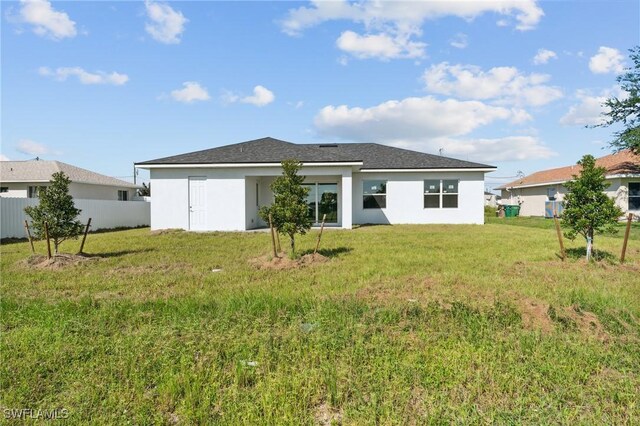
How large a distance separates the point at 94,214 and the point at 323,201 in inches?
451

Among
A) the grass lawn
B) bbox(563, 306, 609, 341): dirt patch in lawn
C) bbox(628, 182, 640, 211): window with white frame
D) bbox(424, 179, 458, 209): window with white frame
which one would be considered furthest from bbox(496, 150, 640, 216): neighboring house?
the grass lawn

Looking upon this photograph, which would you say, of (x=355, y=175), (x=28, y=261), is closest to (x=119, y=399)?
(x=28, y=261)

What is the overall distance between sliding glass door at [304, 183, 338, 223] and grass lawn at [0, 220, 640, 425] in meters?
11.6

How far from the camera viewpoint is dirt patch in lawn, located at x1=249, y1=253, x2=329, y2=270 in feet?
26.9

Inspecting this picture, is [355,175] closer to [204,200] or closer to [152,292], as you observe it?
[204,200]

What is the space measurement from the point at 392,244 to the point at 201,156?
10365 millimetres

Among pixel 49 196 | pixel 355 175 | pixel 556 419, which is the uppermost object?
pixel 355 175

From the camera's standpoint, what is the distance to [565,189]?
29688mm

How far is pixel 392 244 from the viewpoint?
37.7 ft

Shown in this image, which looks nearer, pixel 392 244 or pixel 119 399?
pixel 119 399

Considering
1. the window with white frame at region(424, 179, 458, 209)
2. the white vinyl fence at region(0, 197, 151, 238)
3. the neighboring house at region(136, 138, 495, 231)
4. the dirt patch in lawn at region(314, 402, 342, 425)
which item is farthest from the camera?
the window with white frame at region(424, 179, 458, 209)

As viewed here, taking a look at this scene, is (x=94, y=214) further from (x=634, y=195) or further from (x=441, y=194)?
(x=634, y=195)

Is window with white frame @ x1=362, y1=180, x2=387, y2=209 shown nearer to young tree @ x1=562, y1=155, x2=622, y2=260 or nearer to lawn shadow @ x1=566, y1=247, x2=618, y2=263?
lawn shadow @ x1=566, y1=247, x2=618, y2=263

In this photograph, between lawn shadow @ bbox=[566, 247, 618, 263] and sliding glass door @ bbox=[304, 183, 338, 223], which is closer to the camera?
lawn shadow @ bbox=[566, 247, 618, 263]
